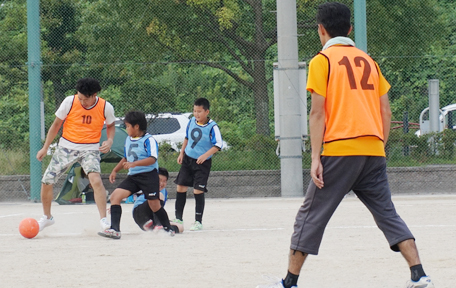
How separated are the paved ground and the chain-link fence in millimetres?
3508

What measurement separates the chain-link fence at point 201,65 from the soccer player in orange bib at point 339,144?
8581 millimetres

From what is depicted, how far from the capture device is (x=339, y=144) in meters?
4.34

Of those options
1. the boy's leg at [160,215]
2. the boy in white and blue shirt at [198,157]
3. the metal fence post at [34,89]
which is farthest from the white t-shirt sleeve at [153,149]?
the metal fence post at [34,89]

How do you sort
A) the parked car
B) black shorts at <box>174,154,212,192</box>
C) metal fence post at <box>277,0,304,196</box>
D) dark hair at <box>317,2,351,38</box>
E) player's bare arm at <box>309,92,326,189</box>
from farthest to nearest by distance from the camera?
the parked car
metal fence post at <box>277,0,304,196</box>
black shorts at <box>174,154,212,192</box>
dark hair at <box>317,2,351,38</box>
player's bare arm at <box>309,92,326,189</box>

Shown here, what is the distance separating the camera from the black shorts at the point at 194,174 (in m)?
8.24

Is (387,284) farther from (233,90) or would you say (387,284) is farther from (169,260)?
(233,90)

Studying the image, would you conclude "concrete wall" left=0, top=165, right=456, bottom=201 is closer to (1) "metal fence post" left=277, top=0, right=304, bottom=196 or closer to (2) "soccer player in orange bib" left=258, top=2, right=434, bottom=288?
(1) "metal fence post" left=277, top=0, right=304, bottom=196

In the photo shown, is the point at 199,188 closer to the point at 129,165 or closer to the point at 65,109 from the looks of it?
the point at 129,165

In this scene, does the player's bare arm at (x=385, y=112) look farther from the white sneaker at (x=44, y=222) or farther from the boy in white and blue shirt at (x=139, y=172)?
the white sneaker at (x=44, y=222)

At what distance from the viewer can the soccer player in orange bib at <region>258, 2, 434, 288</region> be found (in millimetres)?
4309

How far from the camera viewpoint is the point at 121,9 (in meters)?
13.6

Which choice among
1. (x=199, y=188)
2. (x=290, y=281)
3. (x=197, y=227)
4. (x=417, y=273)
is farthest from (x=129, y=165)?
(x=417, y=273)

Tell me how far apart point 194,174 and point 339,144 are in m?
4.17

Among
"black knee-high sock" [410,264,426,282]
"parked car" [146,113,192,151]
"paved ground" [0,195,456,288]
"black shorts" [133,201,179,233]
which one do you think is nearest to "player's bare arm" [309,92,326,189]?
"black knee-high sock" [410,264,426,282]
